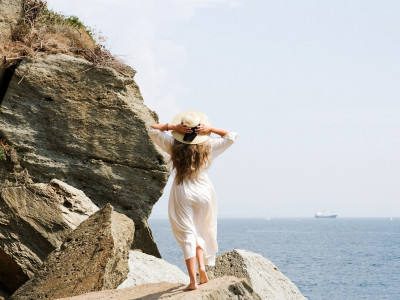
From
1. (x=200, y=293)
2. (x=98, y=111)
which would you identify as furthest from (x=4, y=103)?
(x=200, y=293)

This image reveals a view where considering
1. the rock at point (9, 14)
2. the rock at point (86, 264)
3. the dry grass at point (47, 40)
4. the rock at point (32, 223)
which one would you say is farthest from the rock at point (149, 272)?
the rock at point (9, 14)

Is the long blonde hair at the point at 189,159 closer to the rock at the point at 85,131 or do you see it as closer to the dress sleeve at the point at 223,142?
the dress sleeve at the point at 223,142

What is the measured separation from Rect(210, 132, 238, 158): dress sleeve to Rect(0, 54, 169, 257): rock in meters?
6.38

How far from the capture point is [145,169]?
15469 mm

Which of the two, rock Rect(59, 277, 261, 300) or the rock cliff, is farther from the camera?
the rock cliff

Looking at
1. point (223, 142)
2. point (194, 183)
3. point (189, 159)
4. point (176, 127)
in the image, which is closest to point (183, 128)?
point (176, 127)

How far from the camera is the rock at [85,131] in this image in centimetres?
1488

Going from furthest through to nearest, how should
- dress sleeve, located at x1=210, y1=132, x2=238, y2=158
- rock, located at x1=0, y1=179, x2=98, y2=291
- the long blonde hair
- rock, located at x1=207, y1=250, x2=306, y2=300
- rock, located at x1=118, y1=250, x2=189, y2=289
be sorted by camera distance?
rock, located at x1=0, y1=179, x2=98, y2=291 < rock, located at x1=118, y1=250, x2=189, y2=289 < rock, located at x1=207, y1=250, x2=306, y2=300 < dress sleeve, located at x1=210, y1=132, x2=238, y2=158 < the long blonde hair

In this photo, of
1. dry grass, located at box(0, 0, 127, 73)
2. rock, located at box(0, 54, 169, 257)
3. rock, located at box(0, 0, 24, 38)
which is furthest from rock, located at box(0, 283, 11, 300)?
rock, located at box(0, 0, 24, 38)

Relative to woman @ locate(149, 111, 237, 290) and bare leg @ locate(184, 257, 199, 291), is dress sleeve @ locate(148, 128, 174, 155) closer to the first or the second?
woman @ locate(149, 111, 237, 290)

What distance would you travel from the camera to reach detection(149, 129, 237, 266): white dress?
8820mm

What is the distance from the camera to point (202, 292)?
8273 mm

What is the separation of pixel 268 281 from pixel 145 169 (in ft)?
15.5

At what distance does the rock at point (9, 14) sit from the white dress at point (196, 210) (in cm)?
826
